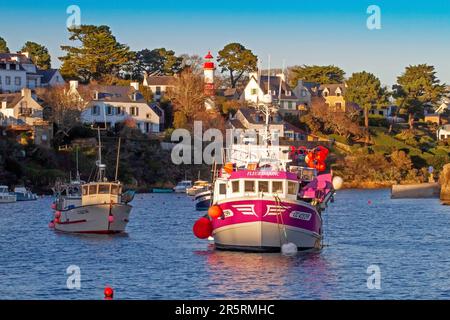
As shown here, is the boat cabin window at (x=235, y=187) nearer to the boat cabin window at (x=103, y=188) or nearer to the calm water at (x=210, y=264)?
the calm water at (x=210, y=264)

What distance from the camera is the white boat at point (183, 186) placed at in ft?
482

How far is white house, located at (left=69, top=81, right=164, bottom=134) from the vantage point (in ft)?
548

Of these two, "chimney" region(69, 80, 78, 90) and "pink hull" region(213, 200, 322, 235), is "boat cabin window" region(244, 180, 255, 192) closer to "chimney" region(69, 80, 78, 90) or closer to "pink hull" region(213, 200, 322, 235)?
"pink hull" region(213, 200, 322, 235)

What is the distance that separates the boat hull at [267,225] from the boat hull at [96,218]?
14115mm

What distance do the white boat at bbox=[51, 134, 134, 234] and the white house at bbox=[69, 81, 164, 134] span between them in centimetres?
9084

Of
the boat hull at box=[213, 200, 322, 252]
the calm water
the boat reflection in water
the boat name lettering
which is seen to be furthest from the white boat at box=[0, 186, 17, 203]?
the boat name lettering

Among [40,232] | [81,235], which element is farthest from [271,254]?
[40,232]

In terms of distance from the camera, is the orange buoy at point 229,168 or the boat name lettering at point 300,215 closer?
the boat name lettering at point 300,215

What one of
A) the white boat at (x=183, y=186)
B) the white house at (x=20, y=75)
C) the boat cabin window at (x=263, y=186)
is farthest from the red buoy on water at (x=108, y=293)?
→ the white house at (x=20, y=75)

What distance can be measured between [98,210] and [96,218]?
2.27 ft

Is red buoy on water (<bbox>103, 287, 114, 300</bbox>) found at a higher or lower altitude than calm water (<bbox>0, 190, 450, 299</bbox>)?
higher

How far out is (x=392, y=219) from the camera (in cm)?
9706

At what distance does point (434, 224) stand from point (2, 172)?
6640 centimetres
